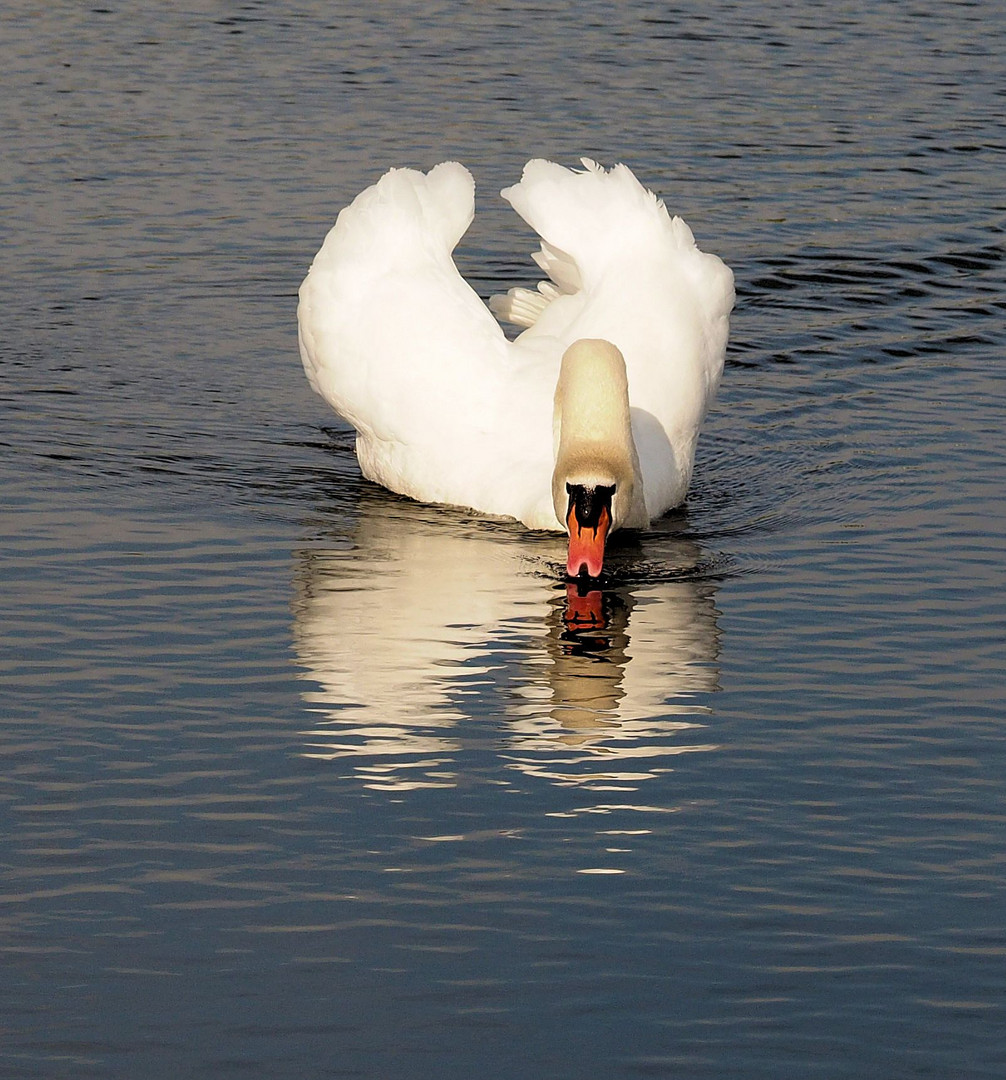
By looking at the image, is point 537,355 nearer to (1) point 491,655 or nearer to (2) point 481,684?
(1) point 491,655

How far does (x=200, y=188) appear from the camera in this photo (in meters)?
21.4

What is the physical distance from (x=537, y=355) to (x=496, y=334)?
0.89 ft

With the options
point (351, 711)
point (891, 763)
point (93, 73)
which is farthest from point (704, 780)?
point (93, 73)

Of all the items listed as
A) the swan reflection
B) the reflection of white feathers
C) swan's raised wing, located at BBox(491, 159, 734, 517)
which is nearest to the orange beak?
the swan reflection

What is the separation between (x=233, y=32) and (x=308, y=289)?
1448cm

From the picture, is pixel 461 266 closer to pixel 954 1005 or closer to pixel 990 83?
pixel 990 83

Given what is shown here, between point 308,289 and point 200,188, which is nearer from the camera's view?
point 308,289

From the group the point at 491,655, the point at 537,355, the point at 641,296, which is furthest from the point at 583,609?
the point at 641,296

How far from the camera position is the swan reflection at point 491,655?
998cm

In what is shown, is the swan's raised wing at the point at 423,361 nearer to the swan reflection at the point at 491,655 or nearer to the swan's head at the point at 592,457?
the swan reflection at the point at 491,655

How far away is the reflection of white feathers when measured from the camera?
44.8 feet

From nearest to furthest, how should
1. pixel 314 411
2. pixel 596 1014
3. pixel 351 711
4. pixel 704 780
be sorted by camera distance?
pixel 596 1014
pixel 704 780
pixel 351 711
pixel 314 411

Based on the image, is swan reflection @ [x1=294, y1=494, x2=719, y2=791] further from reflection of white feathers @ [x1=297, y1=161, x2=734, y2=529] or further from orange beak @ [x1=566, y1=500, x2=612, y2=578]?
reflection of white feathers @ [x1=297, y1=161, x2=734, y2=529]

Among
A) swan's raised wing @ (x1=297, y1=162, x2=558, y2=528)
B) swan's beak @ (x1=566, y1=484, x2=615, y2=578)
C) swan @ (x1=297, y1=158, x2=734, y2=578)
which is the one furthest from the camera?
swan's raised wing @ (x1=297, y1=162, x2=558, y2=528)
